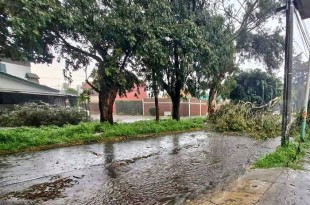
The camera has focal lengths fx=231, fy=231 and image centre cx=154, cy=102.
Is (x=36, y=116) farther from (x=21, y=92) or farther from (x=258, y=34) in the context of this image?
(x=258, y=34)

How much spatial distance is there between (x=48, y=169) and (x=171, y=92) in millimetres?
9407

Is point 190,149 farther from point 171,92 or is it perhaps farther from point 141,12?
point 171,92

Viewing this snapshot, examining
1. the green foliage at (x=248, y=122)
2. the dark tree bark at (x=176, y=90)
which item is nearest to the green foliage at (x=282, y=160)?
the green foliage at (x=248, y=122)

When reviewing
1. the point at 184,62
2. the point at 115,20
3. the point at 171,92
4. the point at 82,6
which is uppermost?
the point at 82,6

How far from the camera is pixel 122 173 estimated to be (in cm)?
536

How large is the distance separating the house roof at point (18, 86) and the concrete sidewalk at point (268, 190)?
46.8ft

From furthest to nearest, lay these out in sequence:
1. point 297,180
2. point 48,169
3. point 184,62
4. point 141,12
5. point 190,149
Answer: point 184,62
point 141,12
point 190,149
point 48,169
point 297,180

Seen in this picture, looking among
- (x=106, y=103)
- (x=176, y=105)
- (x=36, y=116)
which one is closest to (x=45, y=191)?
(x=106, y=103)

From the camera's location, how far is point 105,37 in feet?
29.7

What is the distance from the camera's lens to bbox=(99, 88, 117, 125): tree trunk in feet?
36.7

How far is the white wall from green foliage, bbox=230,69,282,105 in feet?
64.2

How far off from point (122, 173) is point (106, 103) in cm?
643

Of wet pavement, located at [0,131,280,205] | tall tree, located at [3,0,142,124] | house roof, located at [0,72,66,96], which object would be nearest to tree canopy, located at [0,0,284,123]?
tall tree, located at [3,0,142,124]

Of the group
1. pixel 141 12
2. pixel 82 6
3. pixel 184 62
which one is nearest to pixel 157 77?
pixel 184 62
